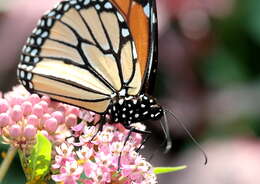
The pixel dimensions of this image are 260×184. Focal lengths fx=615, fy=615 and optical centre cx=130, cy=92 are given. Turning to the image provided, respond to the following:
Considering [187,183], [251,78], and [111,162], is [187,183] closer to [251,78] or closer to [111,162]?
[251,78]

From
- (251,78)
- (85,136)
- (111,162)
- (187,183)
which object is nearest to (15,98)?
(85,136)

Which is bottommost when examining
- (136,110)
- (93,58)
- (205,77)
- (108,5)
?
(205,77)

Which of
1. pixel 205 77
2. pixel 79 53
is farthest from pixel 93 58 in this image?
pixel 205 77

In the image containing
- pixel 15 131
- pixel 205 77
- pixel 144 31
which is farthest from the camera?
pixel 205 77

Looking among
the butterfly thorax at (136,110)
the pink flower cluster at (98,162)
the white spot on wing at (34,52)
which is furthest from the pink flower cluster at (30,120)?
the white spot on wing at (34,52)

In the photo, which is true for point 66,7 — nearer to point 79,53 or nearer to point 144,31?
point 79,53

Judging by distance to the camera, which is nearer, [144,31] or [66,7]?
[144,31]

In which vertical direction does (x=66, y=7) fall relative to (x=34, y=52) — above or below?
above

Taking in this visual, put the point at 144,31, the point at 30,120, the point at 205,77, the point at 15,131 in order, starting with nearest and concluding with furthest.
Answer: the point at 15,131 → the point at 30,120 → the point at 144,31 → the point at 205,77
